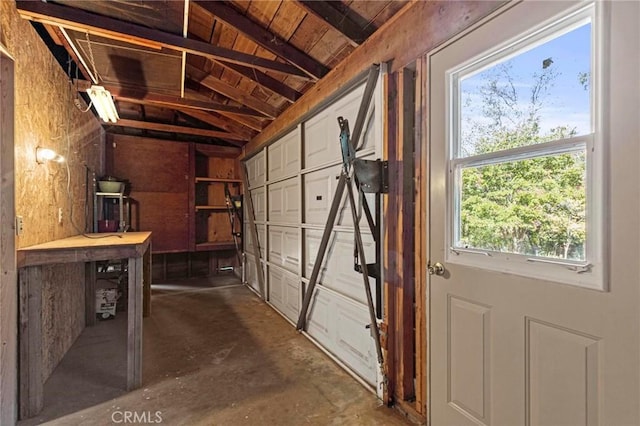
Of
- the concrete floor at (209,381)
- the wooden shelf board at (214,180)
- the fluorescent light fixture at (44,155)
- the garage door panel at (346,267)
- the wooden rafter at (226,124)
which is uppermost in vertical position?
the wooden rafter at (226,124)

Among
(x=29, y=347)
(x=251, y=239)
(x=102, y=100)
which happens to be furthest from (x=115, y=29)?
(x=251, y=239)

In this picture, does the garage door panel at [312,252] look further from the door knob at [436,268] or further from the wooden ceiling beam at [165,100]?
the wooden ceiling beam at [165,100]

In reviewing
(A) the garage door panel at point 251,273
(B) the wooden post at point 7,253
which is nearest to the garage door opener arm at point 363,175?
(B) the wooden post at point 7,253

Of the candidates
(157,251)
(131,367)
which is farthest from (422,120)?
(157,251)

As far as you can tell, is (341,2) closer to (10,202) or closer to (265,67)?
(265,67)

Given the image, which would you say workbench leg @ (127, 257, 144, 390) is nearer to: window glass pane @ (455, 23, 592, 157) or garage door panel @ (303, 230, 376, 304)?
garage door panel @ (303, 230, 376, 304)

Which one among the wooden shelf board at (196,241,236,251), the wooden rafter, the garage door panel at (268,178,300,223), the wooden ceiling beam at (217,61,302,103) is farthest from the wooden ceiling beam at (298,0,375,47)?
the wooden shelf board at (196,241,236,251)

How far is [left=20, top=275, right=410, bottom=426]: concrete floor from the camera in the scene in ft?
6.22

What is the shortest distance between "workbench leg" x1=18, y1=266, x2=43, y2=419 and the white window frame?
258 centimetres

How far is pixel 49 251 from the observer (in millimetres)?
1953

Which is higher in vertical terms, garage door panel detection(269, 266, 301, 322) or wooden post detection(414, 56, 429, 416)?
wooden post detection(414, 56, 429, 416)

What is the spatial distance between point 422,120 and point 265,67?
1.64m

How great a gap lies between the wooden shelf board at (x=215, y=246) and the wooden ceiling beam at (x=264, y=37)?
13.7 ft

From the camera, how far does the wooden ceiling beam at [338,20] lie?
207 cm
